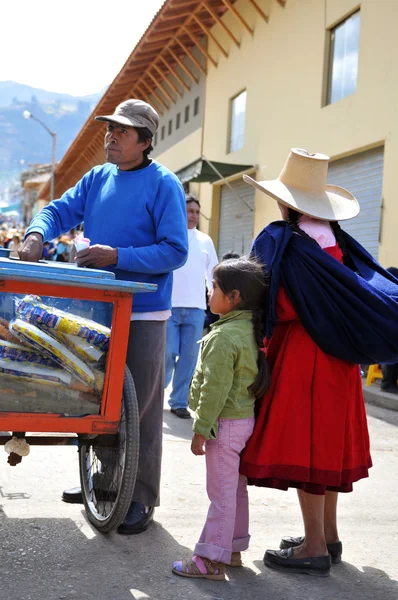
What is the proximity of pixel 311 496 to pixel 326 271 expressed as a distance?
93cm

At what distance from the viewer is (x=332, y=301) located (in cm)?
328

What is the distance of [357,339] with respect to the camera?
324cm

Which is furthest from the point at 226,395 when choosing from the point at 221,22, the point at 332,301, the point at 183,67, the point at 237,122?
the point at 183,67

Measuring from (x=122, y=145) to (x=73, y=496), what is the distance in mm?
1807

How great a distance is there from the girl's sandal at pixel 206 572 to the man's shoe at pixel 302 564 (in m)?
0.29

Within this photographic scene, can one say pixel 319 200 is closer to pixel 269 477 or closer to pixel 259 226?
pixel 269 477

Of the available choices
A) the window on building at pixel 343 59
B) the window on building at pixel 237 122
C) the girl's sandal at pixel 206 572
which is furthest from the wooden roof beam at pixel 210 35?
the girl's sandal at pixel 206 572

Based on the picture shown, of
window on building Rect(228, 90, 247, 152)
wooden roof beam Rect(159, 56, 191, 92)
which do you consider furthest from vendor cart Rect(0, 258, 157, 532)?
wooden roof beam Rect(159, 56, 191, 92)

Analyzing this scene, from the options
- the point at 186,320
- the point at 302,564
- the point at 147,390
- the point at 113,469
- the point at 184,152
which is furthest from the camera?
the point at 184,152

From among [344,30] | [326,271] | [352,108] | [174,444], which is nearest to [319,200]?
[326,271]

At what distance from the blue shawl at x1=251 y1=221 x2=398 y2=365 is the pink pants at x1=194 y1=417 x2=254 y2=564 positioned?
0.42 metres

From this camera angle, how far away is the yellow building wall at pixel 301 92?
35.6ft

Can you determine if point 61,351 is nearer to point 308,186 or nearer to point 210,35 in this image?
point 308,186

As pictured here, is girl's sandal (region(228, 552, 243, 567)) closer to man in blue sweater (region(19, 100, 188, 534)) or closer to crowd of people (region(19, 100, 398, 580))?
crowd of people (region(19, 100, 398, 580))
